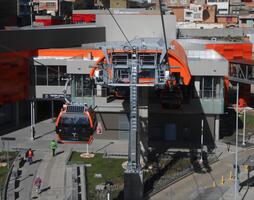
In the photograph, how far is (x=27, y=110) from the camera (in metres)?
49.9

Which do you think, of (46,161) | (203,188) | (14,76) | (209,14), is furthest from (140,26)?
(209,14)

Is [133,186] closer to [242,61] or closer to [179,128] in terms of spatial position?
[179,128]

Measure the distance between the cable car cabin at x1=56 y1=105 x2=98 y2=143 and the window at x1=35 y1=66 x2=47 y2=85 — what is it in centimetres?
2013

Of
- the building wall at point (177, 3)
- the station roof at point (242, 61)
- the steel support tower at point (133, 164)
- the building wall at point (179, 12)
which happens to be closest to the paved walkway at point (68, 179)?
the steel support tower at point (133, 164)

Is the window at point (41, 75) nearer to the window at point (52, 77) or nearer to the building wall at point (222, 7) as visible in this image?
the window at point (52, 77)

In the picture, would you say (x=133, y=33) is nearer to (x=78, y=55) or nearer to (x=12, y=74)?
(x=78, y=55)

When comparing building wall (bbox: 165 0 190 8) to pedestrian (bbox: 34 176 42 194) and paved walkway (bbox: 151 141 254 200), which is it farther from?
pedestrian (bbox: 34 176 42 194)

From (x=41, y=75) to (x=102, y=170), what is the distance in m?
14.5

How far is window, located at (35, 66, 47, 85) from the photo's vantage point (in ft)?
→ 151

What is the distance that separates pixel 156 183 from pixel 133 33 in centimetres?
2794

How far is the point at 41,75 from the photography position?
46000 mm

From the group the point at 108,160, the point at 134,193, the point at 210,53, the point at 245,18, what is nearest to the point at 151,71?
the point at 134,193

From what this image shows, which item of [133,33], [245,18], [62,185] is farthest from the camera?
[245,18]

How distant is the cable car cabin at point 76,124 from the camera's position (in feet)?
84.8
